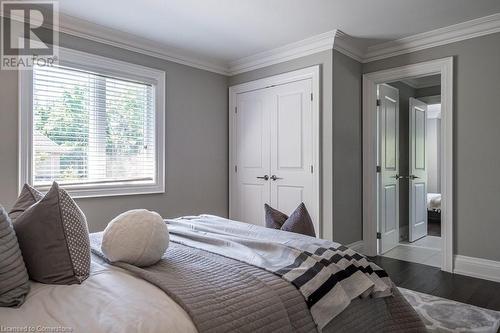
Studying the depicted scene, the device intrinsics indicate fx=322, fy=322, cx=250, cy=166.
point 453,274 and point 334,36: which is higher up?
point 334,36

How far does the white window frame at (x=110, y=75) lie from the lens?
2.76 meters

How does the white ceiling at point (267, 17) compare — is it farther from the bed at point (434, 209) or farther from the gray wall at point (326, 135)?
the bed at point (434, 209)

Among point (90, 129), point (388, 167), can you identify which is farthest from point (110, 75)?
point (388, 167)

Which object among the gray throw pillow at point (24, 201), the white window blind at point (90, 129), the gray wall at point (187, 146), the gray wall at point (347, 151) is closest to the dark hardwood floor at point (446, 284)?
the gray wall at point (347, 151)

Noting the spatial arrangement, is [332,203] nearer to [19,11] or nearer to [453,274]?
[453,274]

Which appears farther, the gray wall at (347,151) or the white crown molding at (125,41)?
the gray wall at (347,151)

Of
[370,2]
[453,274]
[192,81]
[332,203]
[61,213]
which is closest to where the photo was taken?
[61,213]

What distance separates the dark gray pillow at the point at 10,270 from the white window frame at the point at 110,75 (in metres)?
1.95

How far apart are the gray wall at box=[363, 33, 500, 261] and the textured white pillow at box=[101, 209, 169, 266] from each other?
3.03 m

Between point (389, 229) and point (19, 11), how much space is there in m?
4.53

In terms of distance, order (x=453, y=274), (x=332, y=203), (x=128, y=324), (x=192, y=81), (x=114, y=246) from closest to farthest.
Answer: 1. (x=128, y=324)
2. (x=114, y=246)
3. (x=453, y=274)
4. (x=332, y=203)
5. (x=192, y=81)

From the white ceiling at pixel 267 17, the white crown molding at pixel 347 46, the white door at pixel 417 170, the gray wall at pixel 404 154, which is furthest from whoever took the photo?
the gray wall at pixel 404 154

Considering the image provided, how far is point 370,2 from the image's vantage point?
2.70m

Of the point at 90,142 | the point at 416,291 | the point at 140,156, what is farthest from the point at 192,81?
the point at 416,291
